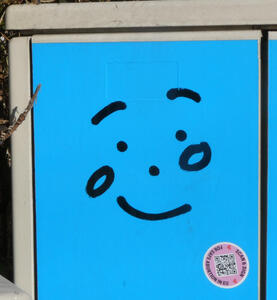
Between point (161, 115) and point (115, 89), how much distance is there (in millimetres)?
141

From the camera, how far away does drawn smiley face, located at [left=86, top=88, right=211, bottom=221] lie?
1566 millimetres

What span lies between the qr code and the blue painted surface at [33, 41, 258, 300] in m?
0.04

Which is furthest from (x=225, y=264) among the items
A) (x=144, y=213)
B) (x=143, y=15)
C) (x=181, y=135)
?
(x=143, y=15)

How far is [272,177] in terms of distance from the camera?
1577 millimetres

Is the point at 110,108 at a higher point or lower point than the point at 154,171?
higher

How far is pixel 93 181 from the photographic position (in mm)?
1600

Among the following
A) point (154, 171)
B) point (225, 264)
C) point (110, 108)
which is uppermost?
point (110, 108)

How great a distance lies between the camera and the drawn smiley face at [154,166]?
1.57m

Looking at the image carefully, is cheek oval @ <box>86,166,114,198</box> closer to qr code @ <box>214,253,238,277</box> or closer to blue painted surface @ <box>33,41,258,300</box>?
blue painted surface @ <box>33,41,258,300</box>

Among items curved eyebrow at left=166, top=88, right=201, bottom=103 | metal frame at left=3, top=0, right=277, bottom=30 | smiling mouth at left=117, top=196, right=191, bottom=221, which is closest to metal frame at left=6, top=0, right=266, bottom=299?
metal frame at left=3, top=0, right=277, bottom=30

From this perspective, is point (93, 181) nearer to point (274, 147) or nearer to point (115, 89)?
point (115, 89)

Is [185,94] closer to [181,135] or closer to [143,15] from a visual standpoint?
[181,135]

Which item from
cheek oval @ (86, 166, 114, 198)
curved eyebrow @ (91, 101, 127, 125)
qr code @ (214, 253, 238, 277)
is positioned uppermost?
curved eyebrow @ (91, 101, 127, 125)

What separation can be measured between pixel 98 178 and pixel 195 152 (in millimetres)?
271
